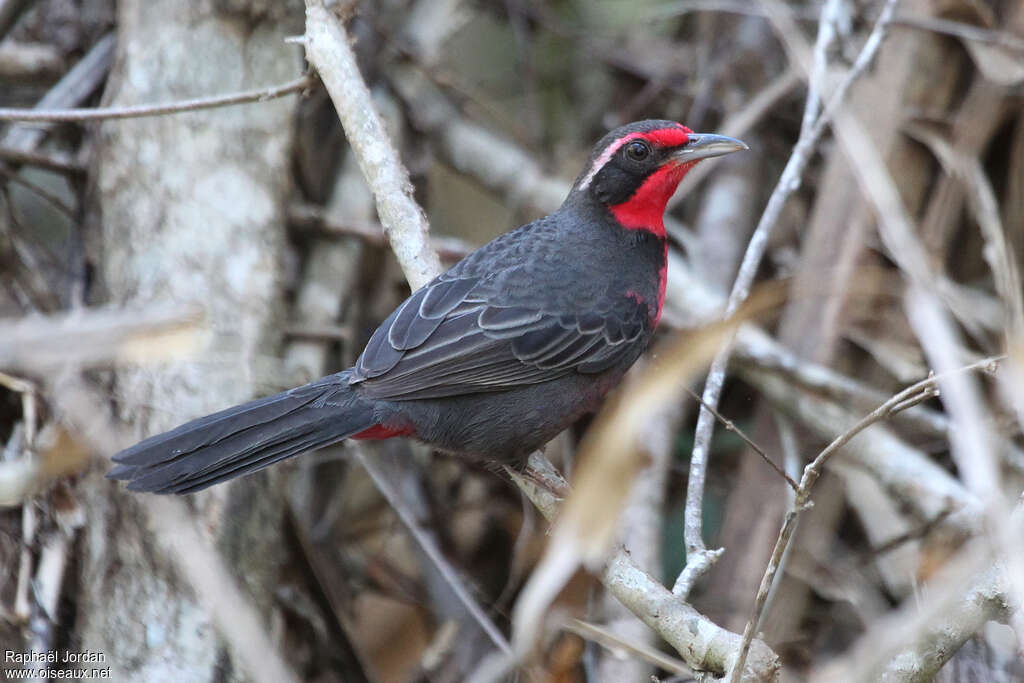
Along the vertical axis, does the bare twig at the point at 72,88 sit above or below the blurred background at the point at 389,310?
above

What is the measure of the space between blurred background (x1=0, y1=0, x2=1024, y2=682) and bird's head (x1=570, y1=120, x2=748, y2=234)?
0.68 meters

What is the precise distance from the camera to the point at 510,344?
12.1 feet

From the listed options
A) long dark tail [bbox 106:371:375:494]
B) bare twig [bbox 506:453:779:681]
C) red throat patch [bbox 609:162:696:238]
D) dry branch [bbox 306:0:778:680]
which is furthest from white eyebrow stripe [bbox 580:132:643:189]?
bare twig [bbox 506:453:779:681]

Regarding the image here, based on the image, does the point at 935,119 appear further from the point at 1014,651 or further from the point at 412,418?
the point at 412,418

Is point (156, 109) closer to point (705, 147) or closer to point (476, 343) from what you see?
point (476, 343)

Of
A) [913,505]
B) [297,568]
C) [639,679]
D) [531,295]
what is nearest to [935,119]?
[913,505]

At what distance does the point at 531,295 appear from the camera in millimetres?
3816

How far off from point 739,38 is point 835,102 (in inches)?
91.2

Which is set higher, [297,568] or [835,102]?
[835,102]

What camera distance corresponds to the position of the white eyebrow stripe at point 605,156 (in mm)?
4023

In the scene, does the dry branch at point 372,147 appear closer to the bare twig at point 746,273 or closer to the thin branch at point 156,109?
the thin branch at point 156,109

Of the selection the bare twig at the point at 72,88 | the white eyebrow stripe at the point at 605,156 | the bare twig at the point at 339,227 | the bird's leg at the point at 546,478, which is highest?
the bare twig at the point at 72,88

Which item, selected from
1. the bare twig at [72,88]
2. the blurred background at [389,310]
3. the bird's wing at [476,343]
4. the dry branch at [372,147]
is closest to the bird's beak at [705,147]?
the bird's wing at [476,343]

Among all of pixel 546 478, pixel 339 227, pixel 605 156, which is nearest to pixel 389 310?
pixel 339 227
